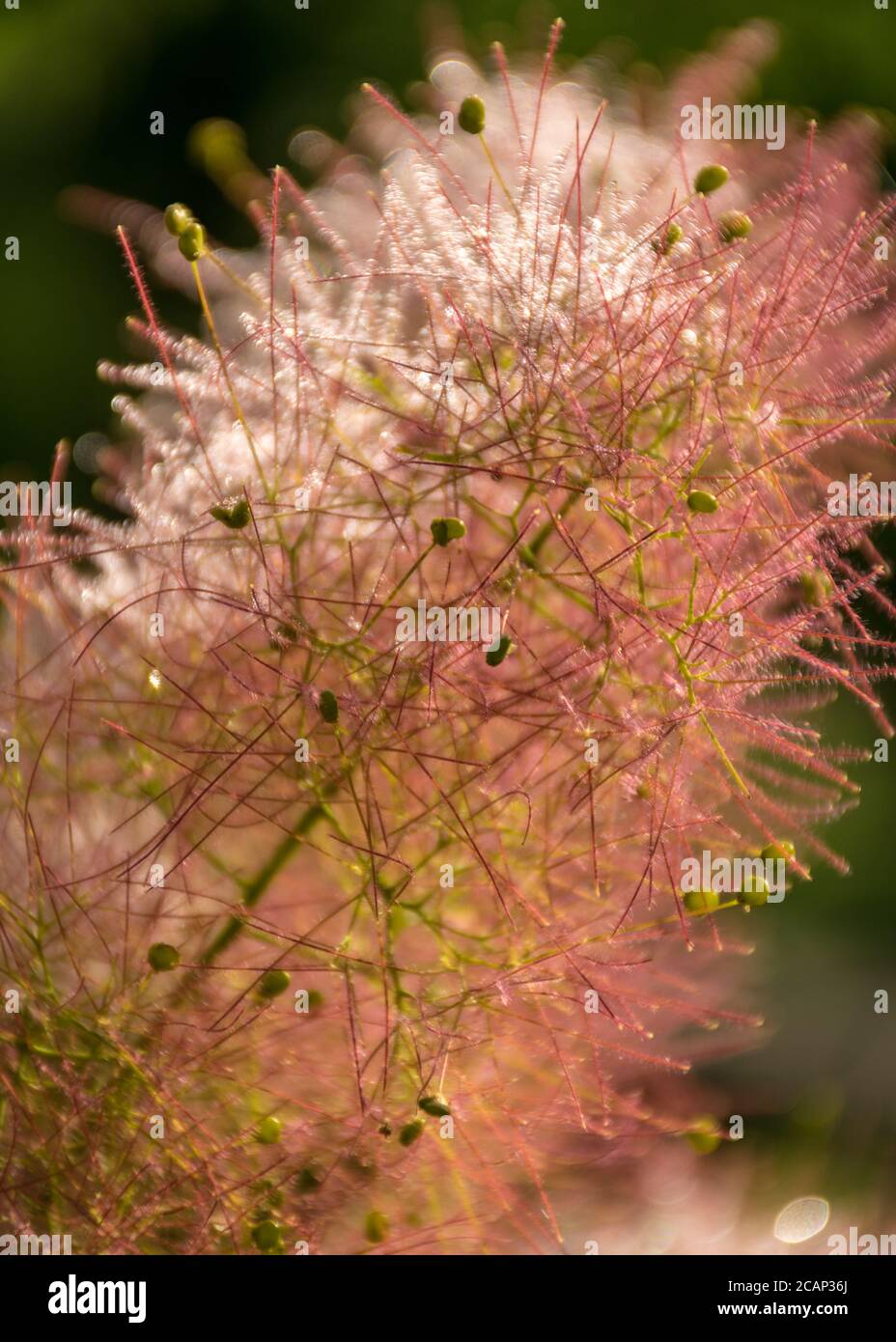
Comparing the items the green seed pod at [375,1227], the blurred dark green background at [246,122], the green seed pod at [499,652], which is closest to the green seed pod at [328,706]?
the green seed pod at [499,652]

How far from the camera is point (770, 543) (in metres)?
0.38

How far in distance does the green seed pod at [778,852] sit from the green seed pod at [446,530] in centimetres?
12

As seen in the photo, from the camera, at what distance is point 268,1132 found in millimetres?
387

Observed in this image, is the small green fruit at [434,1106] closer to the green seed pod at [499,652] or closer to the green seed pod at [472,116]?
the green seed pod at [499,652]

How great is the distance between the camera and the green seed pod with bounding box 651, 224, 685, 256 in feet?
1.17

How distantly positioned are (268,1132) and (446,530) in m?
0.18

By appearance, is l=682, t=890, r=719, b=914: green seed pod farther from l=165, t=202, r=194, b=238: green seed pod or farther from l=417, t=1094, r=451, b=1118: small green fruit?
l=165, t=202, r=194, b=238: green seed pod

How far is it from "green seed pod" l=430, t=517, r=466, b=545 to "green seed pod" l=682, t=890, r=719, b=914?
116 mm

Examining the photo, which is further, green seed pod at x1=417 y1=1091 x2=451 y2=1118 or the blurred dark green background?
the blurred dark green background

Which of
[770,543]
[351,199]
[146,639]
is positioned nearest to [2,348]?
[351,199]

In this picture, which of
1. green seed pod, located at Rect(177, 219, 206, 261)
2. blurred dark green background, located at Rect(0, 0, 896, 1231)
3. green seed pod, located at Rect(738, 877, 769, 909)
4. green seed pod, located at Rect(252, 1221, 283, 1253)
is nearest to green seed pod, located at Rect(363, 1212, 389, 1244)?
green seed pod, located at Rect(252, 1221, 283, 1253)

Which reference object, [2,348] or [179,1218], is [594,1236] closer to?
[179,1218]

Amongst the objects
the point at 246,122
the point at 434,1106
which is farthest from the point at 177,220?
the point at 246,122

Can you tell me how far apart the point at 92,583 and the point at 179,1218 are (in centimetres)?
21
